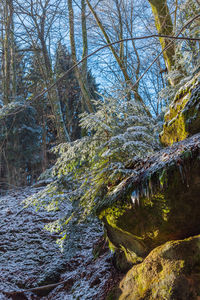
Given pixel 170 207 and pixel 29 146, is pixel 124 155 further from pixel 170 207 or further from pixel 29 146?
pixel 29 146

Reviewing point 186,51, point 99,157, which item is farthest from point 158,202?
point 186,51

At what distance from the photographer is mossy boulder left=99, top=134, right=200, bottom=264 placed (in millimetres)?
2115

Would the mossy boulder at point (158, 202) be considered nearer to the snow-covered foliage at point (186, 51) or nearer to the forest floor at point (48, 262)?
the forest floor at point (48, 262)

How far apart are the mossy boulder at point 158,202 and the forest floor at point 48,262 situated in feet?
2.19

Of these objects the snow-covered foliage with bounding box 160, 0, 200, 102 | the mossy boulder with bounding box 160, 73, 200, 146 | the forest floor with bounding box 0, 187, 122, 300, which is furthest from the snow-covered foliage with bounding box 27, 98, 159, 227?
the snow-covered foliage with bounding box 160, 0, 200, 102

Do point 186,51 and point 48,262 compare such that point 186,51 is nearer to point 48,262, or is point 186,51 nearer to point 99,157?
point 99,157

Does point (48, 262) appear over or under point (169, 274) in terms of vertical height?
under

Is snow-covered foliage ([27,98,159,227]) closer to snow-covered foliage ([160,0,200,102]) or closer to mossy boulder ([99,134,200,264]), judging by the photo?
mossy boulder ([99,134,200,264])

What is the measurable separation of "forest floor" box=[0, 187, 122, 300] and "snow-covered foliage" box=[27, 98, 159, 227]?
53cm

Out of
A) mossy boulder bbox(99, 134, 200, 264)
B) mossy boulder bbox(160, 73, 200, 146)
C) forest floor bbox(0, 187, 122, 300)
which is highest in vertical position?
A: mossy boulder bbox(160, 73, 200, 146)

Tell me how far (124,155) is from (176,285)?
69.9 inches

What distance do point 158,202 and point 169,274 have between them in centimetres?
65

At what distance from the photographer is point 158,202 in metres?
2.27

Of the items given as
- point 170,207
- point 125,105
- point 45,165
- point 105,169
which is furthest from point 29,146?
point 170,207
